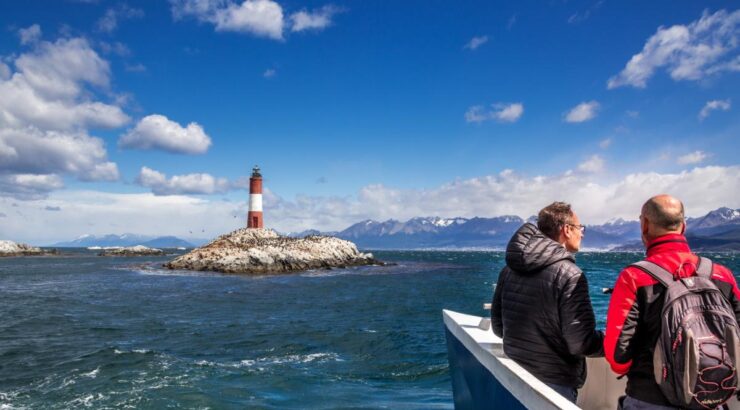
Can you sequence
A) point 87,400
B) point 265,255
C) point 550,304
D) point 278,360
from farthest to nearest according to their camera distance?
1. point 265,255
2. point 278,360
3. point 87,400
4. point 550,304

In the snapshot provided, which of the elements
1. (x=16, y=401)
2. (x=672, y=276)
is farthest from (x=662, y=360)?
(x=16, y=401)

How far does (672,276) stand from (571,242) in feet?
3.52

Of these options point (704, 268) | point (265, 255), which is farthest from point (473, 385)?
point (265, 255)

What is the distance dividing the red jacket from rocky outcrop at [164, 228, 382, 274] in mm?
54037

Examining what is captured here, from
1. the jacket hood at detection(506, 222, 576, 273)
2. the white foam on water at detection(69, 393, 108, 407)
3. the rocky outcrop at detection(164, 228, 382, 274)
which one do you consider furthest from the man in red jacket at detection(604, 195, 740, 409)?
the rocky outcrop at detection(164, 228, 382, 274)

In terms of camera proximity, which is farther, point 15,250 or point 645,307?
point 15,250

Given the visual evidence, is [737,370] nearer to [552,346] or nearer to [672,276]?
[672,276]

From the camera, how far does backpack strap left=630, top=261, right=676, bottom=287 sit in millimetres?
3258

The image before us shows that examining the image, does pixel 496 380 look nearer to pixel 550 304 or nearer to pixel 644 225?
pixel 550 304

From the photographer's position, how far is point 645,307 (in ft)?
11.0

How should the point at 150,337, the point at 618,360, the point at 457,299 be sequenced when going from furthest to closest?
the point at 457,299 < the point at 150,337 < the point at 618,360

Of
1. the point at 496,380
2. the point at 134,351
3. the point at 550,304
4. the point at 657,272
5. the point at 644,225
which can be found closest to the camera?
the point at 657,272

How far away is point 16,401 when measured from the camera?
1074cm

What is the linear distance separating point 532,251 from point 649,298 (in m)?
0.96
